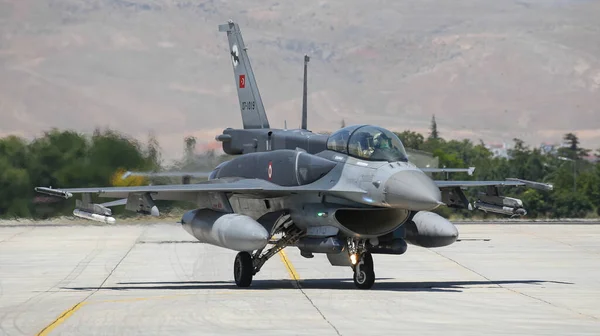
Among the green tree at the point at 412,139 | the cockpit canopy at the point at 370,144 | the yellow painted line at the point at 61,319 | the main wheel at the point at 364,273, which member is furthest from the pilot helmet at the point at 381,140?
the green tree at the point at 412,139

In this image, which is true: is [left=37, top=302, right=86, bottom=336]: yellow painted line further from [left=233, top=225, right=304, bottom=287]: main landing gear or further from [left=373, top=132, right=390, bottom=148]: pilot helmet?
[left=373, top=132, right=390, bottom=148]: pilot helmet

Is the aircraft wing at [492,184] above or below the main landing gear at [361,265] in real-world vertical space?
above

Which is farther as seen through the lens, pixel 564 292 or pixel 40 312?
pixel 564 292

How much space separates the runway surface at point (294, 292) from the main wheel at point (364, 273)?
28 centimetres

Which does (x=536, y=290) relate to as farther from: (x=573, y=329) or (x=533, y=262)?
(x=533, y=262)

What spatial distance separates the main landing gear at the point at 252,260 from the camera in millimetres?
21656

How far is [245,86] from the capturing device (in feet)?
90.2

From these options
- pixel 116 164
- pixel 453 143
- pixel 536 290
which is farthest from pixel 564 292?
pixel 453 143

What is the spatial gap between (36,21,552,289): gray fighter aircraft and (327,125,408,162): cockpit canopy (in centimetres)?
2

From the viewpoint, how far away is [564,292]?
19.9 metres

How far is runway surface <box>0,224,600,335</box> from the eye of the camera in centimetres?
1470

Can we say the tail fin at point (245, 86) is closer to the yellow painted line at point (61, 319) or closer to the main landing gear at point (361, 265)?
the main landing gear at point (361, 265)

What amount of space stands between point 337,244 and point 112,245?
16.4 m

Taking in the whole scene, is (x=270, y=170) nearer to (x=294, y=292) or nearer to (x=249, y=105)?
(x=294, y=292)
